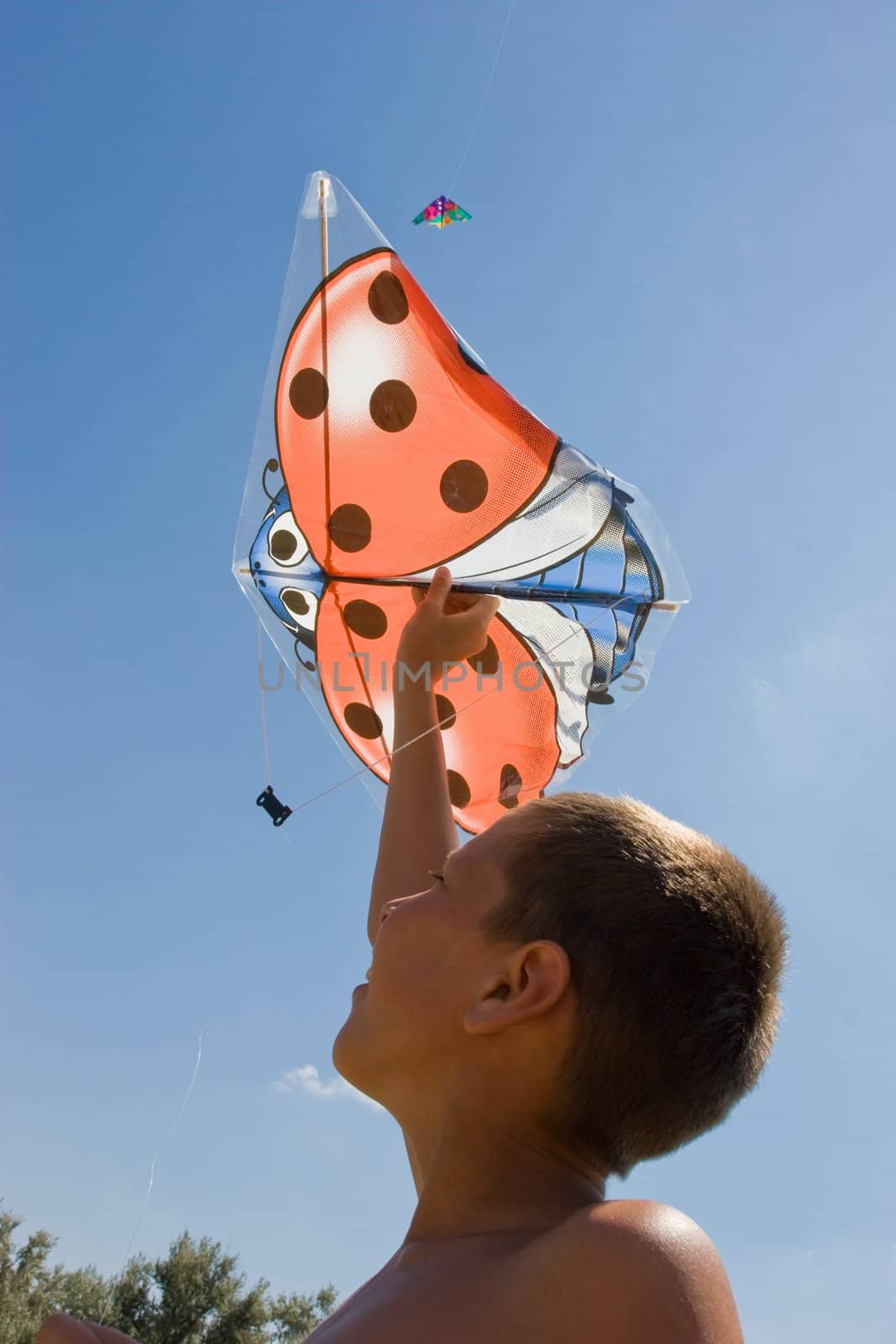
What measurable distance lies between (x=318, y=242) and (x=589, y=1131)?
97.0 inches

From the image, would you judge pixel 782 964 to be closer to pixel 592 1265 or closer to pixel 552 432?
pixel 592 1265

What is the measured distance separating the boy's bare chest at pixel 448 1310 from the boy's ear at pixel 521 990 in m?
0.27

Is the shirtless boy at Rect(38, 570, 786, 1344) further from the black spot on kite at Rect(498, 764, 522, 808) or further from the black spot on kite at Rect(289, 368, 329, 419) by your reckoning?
the black spot on kite at Rect(289, 368, 329, 419)

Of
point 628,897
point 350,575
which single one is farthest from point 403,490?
point 628,897

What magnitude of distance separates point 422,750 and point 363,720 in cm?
84

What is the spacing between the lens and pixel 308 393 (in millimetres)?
3004

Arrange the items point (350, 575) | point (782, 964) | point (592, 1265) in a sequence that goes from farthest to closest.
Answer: point (350, 575)
point (782, 964)
point (592, 1265)

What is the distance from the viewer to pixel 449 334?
9.61 ft

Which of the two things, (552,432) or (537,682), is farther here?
(537,682)

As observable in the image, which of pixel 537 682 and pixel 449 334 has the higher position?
pixel 449 334

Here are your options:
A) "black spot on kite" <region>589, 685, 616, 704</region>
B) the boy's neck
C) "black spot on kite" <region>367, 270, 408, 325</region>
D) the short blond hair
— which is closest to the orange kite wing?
"black spot on kite" <region>367, 270, 408, 325</region>

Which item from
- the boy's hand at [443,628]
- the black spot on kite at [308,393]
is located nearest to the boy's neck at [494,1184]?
the boy's hand at [443,628]

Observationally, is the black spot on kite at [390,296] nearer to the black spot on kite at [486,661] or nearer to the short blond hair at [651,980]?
the black spot on kite at [486,661]

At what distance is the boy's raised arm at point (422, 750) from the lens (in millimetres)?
2166
